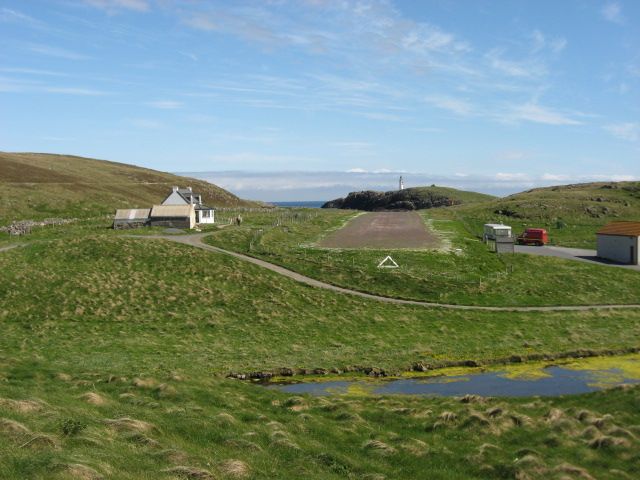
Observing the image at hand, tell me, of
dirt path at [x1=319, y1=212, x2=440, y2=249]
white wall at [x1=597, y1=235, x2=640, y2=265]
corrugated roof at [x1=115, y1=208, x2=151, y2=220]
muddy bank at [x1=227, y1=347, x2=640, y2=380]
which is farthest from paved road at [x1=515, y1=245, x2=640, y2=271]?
corrugated roof at [x1=115, y1=208, x2=151, y2=220]

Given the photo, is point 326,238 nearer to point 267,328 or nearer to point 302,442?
point 267,328

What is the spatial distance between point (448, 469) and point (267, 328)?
98.8 feet

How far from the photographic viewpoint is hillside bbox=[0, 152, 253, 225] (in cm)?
10612

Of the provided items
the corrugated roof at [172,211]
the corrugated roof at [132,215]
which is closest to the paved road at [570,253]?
the corrugated roof at [172,211]

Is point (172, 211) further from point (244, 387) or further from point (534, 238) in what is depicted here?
point (244, 387)

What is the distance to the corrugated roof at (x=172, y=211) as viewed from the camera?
285 ft

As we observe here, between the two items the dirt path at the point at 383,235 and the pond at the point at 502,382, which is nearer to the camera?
the pond at the point at 502,382

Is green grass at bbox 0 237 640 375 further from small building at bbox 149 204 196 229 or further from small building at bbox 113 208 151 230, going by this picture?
small building at bbox 149 204 196 229

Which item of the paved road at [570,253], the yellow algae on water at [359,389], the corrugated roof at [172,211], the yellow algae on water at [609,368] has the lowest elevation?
the yellow algae on water at [359,389]

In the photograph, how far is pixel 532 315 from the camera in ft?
171

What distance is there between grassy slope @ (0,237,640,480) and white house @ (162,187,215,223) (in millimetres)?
35921

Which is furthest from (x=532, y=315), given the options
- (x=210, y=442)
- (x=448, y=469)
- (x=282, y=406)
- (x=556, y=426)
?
(x=210, y=442)

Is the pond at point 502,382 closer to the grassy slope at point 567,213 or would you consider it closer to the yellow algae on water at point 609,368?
the yellow algae on water at point 609,368

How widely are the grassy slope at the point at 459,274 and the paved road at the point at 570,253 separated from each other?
4477 millimetres
